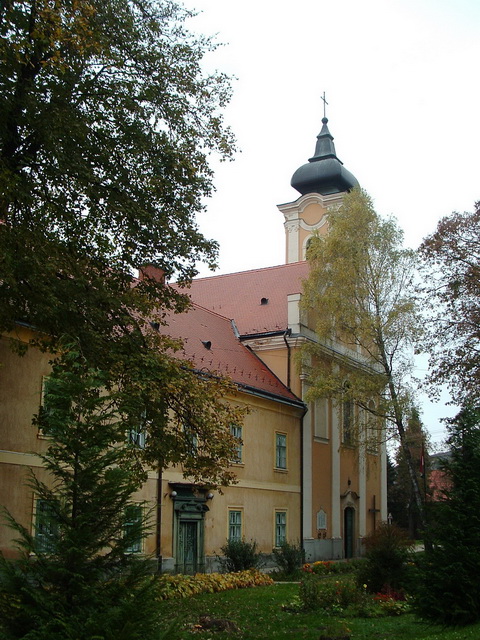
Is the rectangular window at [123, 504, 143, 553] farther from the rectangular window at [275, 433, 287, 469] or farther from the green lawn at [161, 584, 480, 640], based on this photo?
the rectangular window at [275, 433, 287, 469]

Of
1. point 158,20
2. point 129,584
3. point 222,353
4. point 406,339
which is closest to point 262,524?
point 222,353

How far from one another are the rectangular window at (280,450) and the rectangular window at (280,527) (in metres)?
1.66

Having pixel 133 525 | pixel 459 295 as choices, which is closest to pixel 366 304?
pixel 459 295

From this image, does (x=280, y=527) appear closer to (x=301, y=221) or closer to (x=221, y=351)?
(x=221, y=351)

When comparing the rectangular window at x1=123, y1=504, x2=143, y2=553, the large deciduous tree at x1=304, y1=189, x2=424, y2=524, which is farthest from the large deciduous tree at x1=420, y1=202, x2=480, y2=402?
the rectangular window at x1=123, y1=504, x2=143, y2=553

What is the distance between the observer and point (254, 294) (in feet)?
109

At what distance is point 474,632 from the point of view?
963cm

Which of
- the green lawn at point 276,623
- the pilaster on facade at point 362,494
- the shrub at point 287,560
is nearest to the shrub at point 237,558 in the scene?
the shrub at point 287,560

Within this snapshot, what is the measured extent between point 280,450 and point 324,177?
17861 mm

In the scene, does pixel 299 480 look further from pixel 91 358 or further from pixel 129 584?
pixel 129 584

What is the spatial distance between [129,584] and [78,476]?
39.1 inches

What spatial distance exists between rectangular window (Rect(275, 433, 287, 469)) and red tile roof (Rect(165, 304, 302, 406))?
4.49 ft

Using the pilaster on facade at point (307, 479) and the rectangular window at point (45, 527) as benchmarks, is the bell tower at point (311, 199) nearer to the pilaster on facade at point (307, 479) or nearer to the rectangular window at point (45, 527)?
the pilaster on facade at point (307, 479)

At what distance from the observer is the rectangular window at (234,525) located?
23583 millimetres
